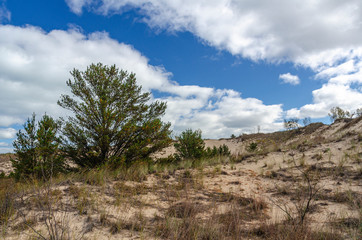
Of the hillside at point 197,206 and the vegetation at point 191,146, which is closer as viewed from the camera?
the hillside at point 197,206

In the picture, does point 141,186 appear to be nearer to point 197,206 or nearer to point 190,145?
point 197,206

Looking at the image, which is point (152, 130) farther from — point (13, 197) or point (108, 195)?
point (13, 197)

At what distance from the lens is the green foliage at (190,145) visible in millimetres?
13645

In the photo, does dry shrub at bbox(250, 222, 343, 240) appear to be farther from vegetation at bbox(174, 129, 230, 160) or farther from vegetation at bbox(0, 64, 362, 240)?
vegetation at bbox(174, 129, 230, 160)

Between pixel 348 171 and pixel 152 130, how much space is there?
7.79 meters

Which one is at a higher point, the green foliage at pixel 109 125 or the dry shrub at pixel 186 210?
the green foliage at pixel 109 125

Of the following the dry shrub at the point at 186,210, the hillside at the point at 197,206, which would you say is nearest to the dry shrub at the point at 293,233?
the hillside at the point at 197,206

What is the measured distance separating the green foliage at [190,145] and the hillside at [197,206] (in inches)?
172

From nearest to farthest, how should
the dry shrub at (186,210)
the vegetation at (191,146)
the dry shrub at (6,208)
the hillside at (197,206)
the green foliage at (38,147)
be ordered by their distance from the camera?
1. the hillside at (197,206)
2. the dry shrub at (6,208)
3. the dry shrub at (186,210)
4. the green foliage at (38,147)
5. the vegetation at (191,146)

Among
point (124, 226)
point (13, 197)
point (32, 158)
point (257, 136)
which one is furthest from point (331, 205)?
point (257, 136)

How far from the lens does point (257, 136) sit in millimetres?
36719

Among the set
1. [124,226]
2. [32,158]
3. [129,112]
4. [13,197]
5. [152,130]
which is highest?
[129,112]

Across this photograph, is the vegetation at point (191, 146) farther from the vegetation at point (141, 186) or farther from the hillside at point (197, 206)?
the hillside at point (197, 206)

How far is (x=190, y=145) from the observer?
1404cm
